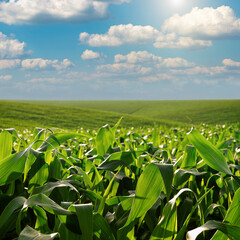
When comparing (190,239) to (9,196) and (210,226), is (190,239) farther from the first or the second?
(9,196)

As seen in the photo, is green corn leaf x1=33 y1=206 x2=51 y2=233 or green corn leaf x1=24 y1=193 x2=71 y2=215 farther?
green corn leaf x1=33 y1=206 x2=51 y2=233

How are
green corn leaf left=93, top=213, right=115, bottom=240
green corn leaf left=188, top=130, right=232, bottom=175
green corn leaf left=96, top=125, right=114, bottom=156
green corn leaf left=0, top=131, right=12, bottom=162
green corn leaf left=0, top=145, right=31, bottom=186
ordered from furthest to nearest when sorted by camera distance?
green corn leaf left=96, top=125, right=114, bottom=156 → green corn leaf left=0, top=131, right=12, bottom=162 → green corn leaf left=188, top=130, right=232, bottom=175 → green corn leaf left=0, top=145, right=31, bottom=186 → green corn leaf left=93, top=213, right=115, bottom=240

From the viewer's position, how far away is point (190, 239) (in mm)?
758

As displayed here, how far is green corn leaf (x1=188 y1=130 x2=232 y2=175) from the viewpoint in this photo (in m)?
1.14

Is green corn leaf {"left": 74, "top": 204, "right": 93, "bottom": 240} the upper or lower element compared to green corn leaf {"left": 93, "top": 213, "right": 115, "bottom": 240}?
upper

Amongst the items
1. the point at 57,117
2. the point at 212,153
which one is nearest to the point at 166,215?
the point at 212,153

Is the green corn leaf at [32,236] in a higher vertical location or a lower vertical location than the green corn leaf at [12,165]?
lower

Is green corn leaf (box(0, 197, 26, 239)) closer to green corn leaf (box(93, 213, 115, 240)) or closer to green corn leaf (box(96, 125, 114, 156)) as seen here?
green corn leaf (box(93, 213, 115, 240))

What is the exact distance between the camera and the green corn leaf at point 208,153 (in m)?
1.14

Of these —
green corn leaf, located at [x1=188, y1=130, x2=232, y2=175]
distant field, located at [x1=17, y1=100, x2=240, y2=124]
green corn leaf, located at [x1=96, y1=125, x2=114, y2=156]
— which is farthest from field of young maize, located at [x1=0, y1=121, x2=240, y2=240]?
distant field, located at [x1=17, y1=100, x2=240, y2=124]

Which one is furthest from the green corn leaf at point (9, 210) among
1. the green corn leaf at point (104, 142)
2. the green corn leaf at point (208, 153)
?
the green corn leaf at point (104, 142)

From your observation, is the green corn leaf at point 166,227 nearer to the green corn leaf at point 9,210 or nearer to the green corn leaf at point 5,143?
the green corn leaf at point 9,210

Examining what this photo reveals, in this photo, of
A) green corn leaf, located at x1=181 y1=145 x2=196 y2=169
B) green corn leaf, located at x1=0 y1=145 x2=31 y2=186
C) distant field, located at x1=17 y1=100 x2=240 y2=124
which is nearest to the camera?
green corn leaf, located at x1=0 y1=145 x2=31 y2=186

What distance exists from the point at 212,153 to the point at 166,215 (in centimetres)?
40
